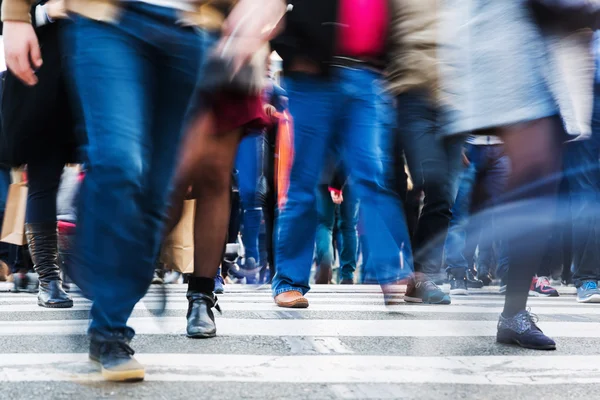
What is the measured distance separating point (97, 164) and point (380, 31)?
1858 millimetres

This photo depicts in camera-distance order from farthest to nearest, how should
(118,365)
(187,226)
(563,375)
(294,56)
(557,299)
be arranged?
1. (557,299)
2. (187,226)
3. (294,56)
4. (563,375)
5. (118,365)

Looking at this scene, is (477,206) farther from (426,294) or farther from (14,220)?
(14,220)

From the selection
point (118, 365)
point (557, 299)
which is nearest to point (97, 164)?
point (118, 365)

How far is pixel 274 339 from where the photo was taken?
309 centimetres

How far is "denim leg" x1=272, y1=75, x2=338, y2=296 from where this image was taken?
4.20 m

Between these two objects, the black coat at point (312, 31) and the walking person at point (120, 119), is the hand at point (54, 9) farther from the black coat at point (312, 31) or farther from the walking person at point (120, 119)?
the black coat at point (312, 31)

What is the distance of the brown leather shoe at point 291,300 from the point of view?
4316mm

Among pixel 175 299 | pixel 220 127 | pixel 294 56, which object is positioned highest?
pixel 294 56

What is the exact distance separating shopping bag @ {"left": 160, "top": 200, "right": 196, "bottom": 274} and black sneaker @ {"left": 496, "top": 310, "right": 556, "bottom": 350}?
1555 mm

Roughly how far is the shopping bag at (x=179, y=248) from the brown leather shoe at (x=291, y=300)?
0.48 m

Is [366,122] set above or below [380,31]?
below

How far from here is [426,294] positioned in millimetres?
4746

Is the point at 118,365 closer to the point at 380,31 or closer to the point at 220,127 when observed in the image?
the point at 220,127

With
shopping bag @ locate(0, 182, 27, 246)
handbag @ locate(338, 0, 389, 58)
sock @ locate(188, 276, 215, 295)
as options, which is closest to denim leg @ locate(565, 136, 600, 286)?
handbag @ locate(338, 0, 389, 58)
